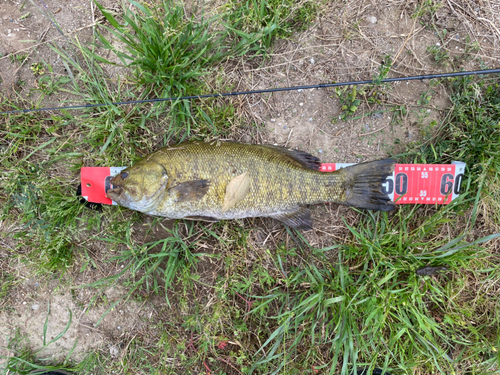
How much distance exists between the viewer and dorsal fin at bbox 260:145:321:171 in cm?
291

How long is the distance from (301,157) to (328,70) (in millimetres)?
1071

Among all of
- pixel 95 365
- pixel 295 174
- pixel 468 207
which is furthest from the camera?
pixel 95 365

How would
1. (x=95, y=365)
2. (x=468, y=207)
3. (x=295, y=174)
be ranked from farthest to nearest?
(x=95, y=365)
(x=468, y=207)
(x=295, y=174)

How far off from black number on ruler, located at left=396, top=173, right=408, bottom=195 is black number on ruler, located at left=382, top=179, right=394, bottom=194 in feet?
0.20

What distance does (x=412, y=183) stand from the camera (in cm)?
297

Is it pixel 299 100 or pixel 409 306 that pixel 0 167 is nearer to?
pixel 299 100

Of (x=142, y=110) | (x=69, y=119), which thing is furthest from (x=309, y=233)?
(x=69, y=119)

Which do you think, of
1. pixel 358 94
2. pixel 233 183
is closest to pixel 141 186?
pixel 233 183

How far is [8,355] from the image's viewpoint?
3.34 m

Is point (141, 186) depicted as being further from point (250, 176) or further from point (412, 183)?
point (412, 183)

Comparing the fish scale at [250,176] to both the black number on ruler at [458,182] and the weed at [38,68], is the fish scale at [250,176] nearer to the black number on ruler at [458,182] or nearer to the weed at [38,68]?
the black number on ruler at [458,182]

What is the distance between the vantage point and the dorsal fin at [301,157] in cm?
291

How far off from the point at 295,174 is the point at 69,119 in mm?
2545

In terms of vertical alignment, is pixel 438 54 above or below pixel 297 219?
above
